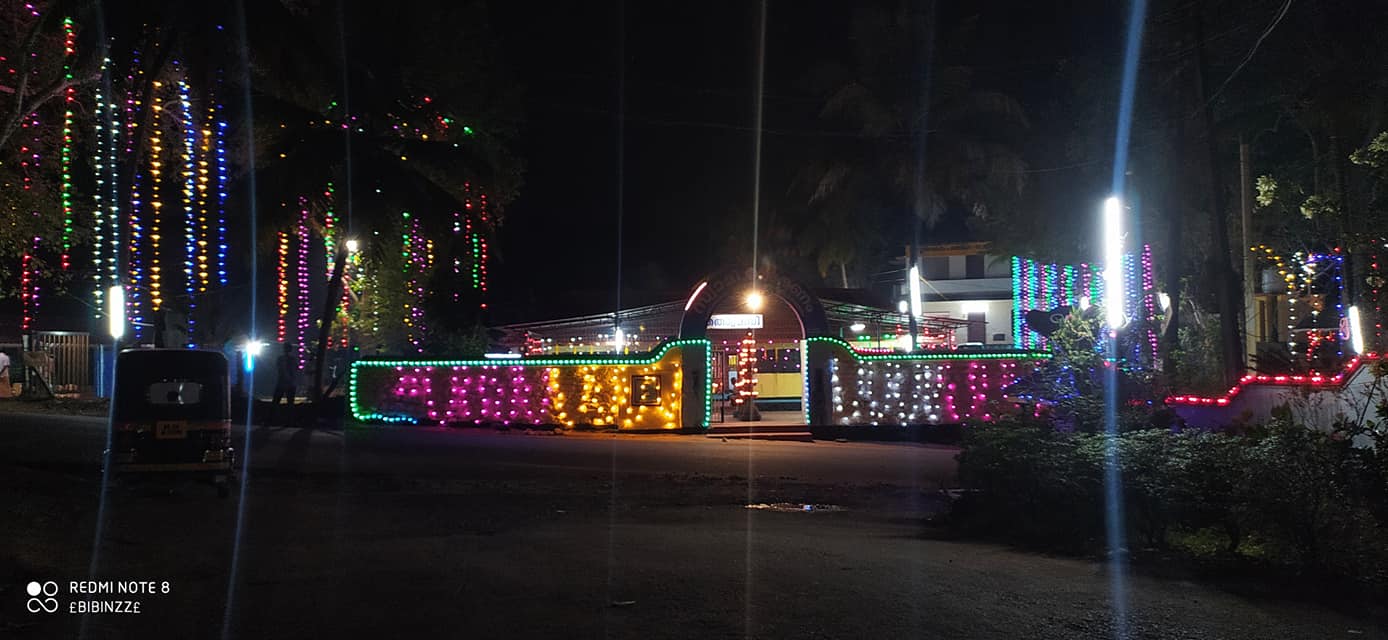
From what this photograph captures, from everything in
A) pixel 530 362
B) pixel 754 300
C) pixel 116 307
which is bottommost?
pixel 530 362

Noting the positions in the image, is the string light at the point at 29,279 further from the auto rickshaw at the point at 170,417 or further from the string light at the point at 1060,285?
the string light at the point at 1060,285

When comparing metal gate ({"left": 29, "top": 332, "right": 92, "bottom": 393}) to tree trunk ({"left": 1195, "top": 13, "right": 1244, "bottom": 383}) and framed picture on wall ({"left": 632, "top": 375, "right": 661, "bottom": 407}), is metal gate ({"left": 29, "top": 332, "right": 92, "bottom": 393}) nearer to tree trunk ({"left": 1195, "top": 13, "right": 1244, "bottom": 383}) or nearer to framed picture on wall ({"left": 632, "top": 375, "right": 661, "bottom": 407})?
framed picture on wall ({"left": 632, "top": 375, "right": 661, "bottom": 407})

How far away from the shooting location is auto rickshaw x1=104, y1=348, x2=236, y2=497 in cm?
1241

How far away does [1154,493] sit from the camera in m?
9.61

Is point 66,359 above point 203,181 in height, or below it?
below

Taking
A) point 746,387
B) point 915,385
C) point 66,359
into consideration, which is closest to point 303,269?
point 66,359

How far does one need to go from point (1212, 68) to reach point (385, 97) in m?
16.7

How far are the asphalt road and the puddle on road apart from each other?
0.11 m

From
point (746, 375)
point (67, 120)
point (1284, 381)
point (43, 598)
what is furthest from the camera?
point (746, 375)

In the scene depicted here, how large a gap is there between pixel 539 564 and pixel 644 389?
14.3 m

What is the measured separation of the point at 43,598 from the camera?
6.96 meters

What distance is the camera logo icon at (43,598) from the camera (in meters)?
6.77

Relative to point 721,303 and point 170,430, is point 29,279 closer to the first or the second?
point 170,430

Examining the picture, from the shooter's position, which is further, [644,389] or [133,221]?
[644,389]
